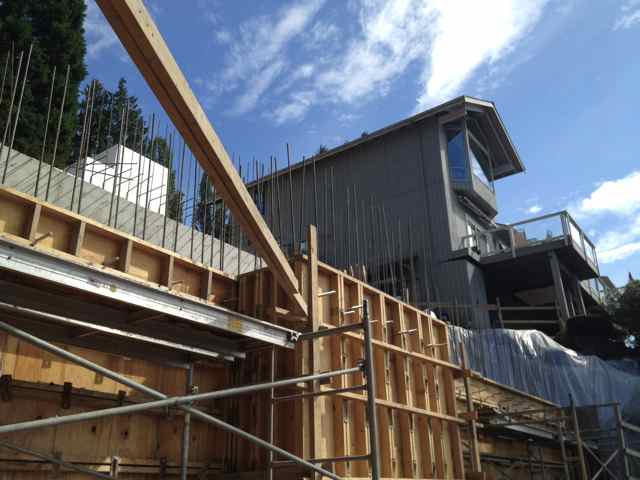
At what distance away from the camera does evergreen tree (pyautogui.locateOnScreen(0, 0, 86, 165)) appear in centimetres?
2031

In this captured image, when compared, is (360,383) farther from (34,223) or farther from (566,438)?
(566,438)

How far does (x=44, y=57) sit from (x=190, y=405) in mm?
22301

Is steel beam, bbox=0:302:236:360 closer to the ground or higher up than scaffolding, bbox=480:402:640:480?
higher up

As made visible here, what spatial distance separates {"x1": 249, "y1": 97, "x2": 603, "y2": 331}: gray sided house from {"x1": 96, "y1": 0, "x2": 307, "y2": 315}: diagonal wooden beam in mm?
15380

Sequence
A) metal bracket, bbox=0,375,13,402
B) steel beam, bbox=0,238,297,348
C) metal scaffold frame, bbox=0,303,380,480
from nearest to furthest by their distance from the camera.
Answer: metal scaffold frame, bbox=0,303,380,480
steel beam, bbox=0,238,297,348
metal bracket, bbox=0,375,13,402

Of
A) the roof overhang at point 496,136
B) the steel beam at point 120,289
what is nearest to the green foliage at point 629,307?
the roof overhang at point 496,136

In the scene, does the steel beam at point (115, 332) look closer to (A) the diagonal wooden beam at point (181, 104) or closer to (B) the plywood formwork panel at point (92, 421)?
(B) the plywood formwork panel at point (92, 421)

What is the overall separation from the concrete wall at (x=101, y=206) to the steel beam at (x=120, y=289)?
2443mm

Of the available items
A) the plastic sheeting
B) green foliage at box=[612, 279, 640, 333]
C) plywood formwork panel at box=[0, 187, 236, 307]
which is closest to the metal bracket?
plywood formwork panel at box=[0, 187, 236, 307]

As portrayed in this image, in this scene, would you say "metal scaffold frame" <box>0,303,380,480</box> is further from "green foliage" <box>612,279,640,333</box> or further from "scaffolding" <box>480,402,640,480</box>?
"green foliage" <box>612,279,640,333</box>

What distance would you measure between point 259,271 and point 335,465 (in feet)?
9.88

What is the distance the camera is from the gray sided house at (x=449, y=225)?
77.6ft

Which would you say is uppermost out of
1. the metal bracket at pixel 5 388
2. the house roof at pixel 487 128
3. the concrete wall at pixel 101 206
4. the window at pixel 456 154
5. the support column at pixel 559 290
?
the house roof at pixel 487 128

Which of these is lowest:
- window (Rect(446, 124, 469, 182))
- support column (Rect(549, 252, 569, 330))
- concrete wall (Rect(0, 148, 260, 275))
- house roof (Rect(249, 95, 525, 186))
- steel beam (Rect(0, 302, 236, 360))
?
steel beam (Rect(0, 302, 236, 360))
